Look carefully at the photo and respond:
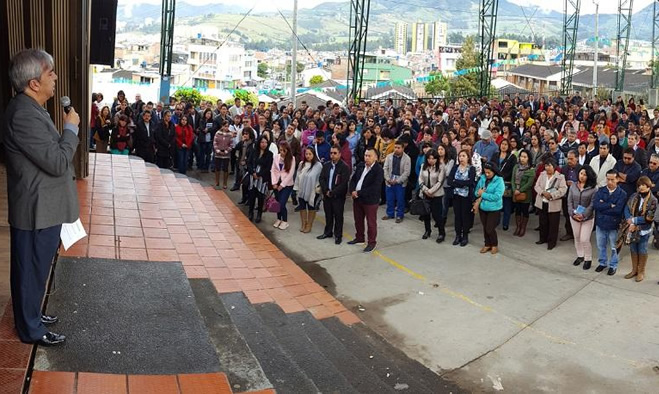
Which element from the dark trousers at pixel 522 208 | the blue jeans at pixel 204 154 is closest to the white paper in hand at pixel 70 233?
the dark trousers at pixel 522 208

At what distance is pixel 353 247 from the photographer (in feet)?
31.6

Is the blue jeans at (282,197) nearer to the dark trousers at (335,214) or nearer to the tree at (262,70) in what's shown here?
the dark trousers at (335,214)

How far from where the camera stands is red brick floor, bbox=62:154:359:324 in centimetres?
636

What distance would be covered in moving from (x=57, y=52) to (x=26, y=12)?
728mm

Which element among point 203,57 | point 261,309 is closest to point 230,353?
point 261,309

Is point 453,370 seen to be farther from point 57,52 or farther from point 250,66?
point 250,66

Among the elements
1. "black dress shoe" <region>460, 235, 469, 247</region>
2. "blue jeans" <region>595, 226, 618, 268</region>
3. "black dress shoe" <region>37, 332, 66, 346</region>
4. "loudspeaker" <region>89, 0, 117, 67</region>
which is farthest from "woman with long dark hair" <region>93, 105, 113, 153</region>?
"black dress shoe" <region>37, 332, 66, 346</region>

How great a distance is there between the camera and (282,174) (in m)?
10.3

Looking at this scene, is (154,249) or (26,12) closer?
(154,249)

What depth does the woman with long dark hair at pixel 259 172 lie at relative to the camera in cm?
1059

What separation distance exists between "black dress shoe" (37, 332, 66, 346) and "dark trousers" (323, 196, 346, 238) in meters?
6.27

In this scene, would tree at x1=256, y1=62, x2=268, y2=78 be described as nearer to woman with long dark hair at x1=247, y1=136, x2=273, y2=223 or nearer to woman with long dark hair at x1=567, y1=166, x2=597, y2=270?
woman with long dark hair at x1=247, y1=136, x2=273, y2=223

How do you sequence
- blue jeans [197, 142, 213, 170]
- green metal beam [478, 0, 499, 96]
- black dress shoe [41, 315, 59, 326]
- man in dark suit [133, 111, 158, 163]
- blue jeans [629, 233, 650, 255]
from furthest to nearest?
green metal beam [478, 0, 499, 96], blue jeans [197, 142, 213, 170], man in dark suit [133, 111, 158, 163], blue jeans [629, 233, 650, 255], black dress shoe [41, 315, 59, 326]

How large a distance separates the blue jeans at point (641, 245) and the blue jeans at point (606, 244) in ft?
0.82
